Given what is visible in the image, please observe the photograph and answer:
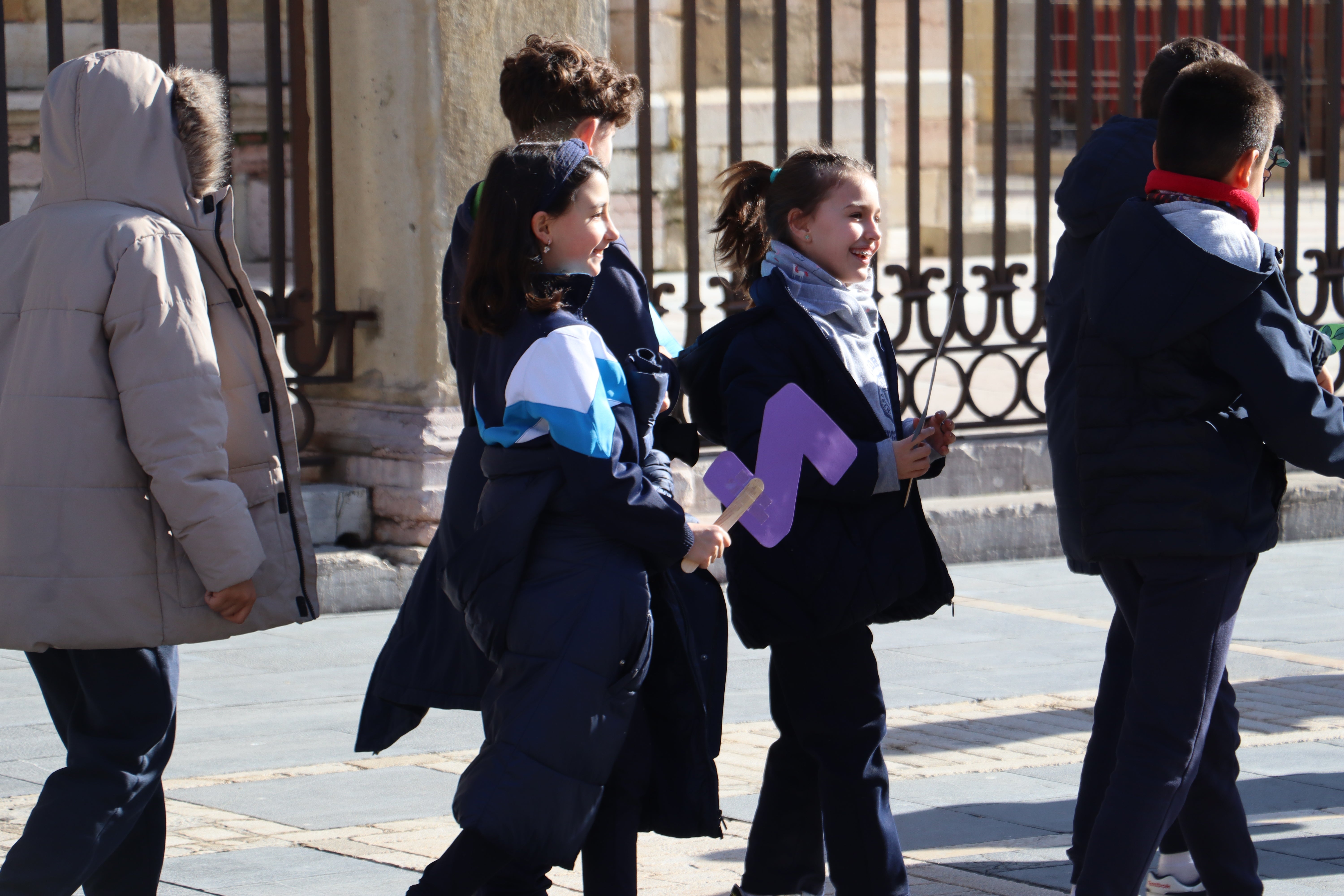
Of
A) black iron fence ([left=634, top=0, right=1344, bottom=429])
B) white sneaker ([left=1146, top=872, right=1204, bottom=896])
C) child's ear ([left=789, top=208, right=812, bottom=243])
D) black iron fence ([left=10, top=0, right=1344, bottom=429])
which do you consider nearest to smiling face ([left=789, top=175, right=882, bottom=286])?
child's ear ([left=789, top=208, right=812, bottom=243])

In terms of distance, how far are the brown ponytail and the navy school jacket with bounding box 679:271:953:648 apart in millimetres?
153

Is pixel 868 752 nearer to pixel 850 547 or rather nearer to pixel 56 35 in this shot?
pixel 850 547

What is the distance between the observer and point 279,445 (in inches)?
139

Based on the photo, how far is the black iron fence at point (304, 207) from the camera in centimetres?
701

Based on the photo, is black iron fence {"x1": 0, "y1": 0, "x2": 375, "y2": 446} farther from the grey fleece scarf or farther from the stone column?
the grey fleece scarf

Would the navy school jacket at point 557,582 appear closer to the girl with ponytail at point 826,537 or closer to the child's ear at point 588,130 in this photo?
the girl with ponytail at point 826,537

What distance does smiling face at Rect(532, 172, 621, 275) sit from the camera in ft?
10.8

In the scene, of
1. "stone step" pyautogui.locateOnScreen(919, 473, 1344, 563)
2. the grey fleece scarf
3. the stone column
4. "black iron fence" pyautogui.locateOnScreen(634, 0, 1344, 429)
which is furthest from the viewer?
"stone step" pyautogui.locateOnScreen(919, 473, 1344, 563)

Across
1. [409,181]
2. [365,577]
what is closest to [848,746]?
[365,577]

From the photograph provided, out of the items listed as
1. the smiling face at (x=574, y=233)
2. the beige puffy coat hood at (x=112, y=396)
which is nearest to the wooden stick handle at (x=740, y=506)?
the smiling face at (x=574, y=233)

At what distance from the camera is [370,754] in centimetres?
509

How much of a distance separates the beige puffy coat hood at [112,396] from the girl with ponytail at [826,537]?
3.03 feet

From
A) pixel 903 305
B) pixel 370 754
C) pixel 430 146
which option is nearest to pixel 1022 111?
pixel 903 305

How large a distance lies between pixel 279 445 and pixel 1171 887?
6.54 feet
